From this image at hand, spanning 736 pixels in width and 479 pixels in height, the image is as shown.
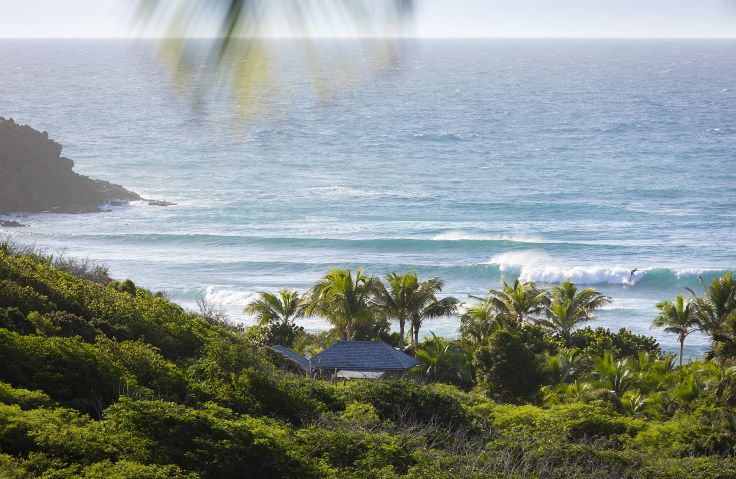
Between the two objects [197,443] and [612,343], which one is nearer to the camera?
[197,443]

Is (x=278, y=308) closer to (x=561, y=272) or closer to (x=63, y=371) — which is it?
(x=63, y=371)

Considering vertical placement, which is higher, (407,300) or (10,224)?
(10,224)

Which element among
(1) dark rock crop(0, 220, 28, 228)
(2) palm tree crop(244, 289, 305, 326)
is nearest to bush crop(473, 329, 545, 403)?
(2) palm tree crop(244, 289, 305, 326)

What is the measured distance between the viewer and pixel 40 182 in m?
67.6

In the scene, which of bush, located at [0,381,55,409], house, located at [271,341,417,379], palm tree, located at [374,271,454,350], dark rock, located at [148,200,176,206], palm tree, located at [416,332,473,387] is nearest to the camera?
bush, located at [0,381,55,409]

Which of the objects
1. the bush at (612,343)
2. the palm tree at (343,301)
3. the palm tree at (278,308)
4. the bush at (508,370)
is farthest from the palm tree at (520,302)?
the palm tree at (278,308)

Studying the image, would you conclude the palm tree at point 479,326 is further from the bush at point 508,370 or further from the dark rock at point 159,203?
the dark rock at point 159,203

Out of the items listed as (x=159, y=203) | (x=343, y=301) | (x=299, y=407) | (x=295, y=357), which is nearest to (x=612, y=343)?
(x=343, y=301)

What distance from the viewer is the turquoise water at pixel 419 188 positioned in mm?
48812

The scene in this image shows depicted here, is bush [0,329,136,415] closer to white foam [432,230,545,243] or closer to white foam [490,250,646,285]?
white foam [490,250,646,285]

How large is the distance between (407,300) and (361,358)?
234 inches

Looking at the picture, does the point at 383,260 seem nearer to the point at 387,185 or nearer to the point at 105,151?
the point at 387,185

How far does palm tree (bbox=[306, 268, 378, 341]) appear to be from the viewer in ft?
96.7

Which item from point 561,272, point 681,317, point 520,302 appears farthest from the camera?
point 561,272
